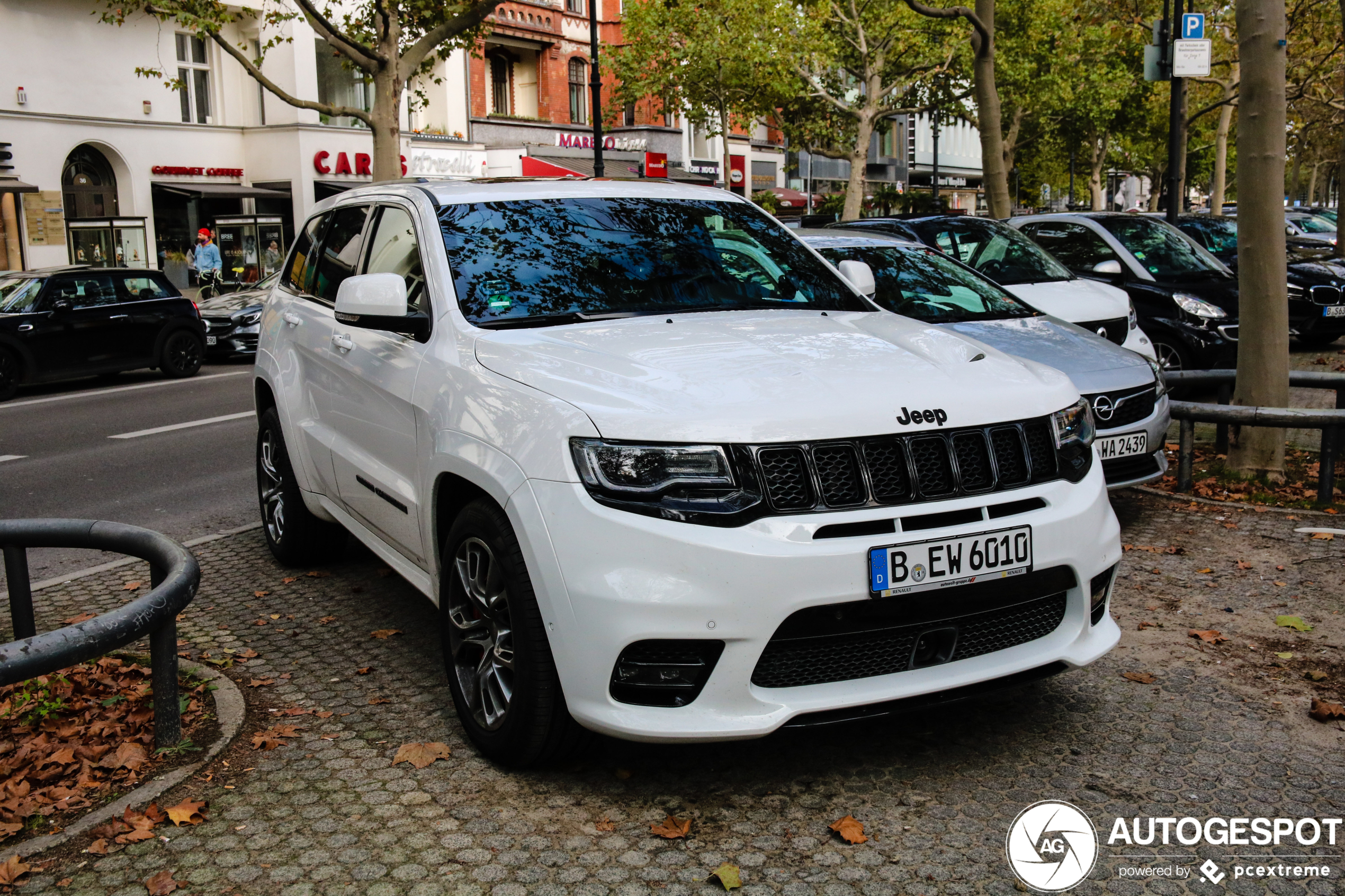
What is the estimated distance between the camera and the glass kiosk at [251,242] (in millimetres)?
32906

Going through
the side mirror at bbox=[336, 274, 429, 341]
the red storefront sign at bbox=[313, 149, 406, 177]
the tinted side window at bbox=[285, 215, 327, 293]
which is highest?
the red storefront sign at bbox=[313, 149, 406, 177]

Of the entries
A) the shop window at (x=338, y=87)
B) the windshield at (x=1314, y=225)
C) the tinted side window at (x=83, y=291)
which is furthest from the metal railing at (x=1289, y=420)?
the windshield at (x=1314, y=225)

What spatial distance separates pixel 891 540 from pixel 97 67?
33.6 meters

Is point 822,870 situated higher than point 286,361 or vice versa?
point 286,361

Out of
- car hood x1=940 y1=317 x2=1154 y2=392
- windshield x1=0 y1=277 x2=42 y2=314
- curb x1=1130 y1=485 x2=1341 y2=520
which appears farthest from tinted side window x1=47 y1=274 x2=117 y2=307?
curb x1=1130 y1=485 x2=1341 y2=520

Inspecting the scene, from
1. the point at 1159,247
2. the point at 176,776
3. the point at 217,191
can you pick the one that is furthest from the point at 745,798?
the point at 217,191

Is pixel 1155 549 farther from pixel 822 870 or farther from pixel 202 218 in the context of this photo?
pixel 202 218

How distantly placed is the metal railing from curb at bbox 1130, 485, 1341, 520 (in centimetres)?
14

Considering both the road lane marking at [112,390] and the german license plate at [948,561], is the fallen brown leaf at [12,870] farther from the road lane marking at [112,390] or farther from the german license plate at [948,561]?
the road lane marking at [112,390]

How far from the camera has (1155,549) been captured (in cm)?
661

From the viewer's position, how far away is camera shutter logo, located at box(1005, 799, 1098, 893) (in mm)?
3289

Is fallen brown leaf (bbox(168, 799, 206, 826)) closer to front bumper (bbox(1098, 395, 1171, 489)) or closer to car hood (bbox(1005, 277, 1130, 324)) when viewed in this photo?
front bumper (bbox(1098, 395, 1171, 489))

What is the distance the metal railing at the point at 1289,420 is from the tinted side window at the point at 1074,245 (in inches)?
182

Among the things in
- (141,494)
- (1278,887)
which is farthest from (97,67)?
(1278,887)
